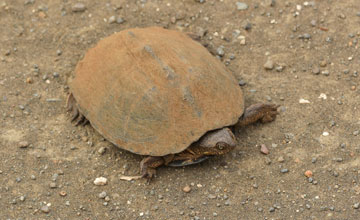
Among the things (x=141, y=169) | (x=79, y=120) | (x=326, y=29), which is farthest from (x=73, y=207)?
(x=326, y=29)

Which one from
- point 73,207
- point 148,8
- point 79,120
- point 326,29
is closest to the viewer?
point 73,207

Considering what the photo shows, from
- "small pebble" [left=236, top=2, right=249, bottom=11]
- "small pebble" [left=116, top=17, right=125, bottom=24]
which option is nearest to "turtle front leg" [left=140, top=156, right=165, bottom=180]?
"small pebble" [left=116, top=17, right=125, bottom=24]

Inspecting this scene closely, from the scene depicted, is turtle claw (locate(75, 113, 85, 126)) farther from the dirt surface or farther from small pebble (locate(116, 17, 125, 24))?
small pebble (locate(116, 17, 125, 24))

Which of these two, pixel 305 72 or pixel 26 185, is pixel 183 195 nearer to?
pixel 26 185

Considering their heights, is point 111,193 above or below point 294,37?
below

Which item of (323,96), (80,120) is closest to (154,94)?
(80,120)

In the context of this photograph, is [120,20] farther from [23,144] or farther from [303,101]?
[303,101]
